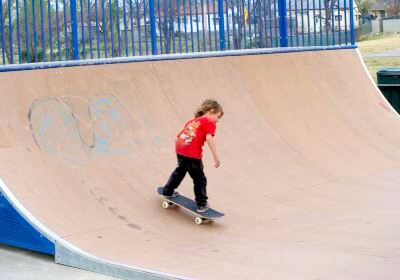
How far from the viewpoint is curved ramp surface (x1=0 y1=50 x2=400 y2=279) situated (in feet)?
23.5

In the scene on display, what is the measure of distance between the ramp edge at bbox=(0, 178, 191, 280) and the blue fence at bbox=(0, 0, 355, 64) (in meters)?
2.28

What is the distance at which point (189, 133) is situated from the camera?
8.06 m

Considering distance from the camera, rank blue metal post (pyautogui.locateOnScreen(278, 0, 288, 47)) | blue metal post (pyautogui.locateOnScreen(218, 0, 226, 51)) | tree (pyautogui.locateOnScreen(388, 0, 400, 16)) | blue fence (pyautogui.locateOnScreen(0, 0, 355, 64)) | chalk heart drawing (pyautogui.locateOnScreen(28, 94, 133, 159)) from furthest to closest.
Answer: tree (pyautogui.locateOnScreen(388, 0, 400, 16)) → blue metal post (pyautogui.locateOnScreen(278, 0, 288, 47)) → blue metal post (pyautogui.locateOnScreen(218, 0, 226, 51)) → blue fence (pyautogui.locateOnScreen(0, 0, 355, 64)) → chalk heart drawing (pyautogui.locateOnScreen(28, 94, 133, 159))

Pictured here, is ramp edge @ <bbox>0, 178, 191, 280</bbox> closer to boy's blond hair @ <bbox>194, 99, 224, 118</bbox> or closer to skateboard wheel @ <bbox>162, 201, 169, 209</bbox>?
skateboard wheel @ <bbox>162, 201, 169, 209</bbox>

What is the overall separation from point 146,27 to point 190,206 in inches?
156

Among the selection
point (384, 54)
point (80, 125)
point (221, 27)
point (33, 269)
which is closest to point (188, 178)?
point (80, 125)

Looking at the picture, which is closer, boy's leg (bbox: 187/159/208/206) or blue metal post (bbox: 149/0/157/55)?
boy's leg (bbox: 187/159/208/206)

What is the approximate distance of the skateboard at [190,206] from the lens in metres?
8.00

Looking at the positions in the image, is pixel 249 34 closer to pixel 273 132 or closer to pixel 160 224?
pixel 273 132

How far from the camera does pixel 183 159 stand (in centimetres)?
809

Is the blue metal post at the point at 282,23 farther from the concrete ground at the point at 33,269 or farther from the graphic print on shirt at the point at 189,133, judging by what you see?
the concrete ground at the point at 33,269

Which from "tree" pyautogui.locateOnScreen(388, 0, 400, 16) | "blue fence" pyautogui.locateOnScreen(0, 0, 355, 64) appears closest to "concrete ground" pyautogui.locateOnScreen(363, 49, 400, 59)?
"blue fence" pyautogui.locateOnScreen(0, 0, 355, 64)

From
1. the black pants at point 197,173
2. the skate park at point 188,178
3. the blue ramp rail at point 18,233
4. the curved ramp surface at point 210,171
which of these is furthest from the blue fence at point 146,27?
the black pants at point 197,173

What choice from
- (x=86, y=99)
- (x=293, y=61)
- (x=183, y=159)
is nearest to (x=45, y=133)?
(x=86, y=99)
